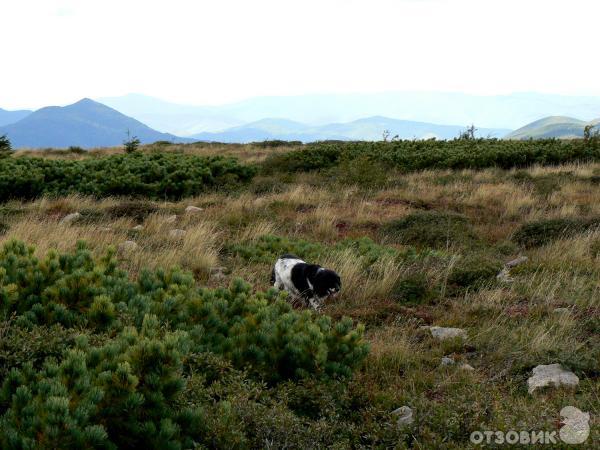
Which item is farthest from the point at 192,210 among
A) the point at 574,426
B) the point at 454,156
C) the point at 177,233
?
the point at 454,156

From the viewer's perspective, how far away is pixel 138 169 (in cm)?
1581

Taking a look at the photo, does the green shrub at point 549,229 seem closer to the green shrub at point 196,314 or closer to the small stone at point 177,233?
the small stone at point 177,233

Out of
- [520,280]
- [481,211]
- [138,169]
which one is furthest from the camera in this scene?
[138,169]

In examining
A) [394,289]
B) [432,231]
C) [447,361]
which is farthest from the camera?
[432,231]

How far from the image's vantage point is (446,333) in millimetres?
5227

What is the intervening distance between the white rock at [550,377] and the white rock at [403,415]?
3.83 ft

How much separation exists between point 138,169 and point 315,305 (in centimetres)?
1148

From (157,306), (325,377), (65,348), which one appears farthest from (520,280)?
(65,348)

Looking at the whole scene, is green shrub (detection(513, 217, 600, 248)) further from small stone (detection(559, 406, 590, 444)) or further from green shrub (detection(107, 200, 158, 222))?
green shrub (detection(107, 200, 158, 222))

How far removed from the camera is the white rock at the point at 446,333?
516cm

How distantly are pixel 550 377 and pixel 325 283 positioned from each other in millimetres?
2428

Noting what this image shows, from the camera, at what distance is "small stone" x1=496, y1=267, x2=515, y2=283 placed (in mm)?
7031

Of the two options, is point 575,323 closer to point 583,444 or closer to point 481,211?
Answer: point 583,444

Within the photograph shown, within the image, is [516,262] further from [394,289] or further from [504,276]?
[394,289]
